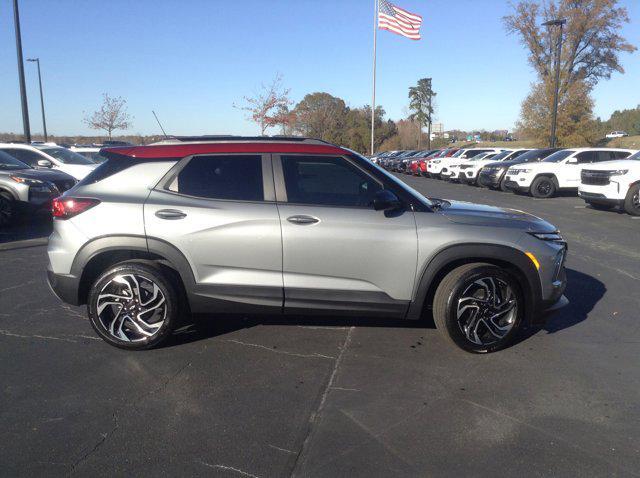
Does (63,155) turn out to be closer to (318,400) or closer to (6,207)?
(6,207)

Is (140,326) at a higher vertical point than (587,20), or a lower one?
lower

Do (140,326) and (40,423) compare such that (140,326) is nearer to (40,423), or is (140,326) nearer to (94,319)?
(94,319)

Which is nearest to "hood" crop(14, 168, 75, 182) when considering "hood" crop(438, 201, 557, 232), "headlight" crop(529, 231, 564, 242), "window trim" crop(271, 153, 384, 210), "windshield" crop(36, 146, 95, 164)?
"windshield" crop(36, 146, 95, 164)

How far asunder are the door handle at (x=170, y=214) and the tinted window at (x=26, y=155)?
11218 millimetres

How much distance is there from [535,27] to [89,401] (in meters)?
48.6

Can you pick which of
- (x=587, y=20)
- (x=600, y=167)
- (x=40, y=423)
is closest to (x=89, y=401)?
(x=40, y=423)

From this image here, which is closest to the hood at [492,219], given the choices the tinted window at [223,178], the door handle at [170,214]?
the tinted window at [223,178]

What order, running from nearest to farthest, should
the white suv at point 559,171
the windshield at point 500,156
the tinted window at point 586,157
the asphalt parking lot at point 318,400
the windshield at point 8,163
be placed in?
the asphalt parking lot at point 318,400
the windshield at point 8,163
the white suv at point 559,171
the tinted window at point 586,157
the windshield at point 500,156

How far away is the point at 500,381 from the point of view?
387 cm

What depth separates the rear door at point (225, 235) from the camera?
13.7 feet

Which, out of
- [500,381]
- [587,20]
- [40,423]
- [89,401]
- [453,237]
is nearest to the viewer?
[40,423]

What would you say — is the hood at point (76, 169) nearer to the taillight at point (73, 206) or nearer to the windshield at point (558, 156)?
the taillight at point (73, 206)

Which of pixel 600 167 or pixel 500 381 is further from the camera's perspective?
pixel 600 167

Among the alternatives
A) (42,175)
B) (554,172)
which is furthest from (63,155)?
(554,172)
